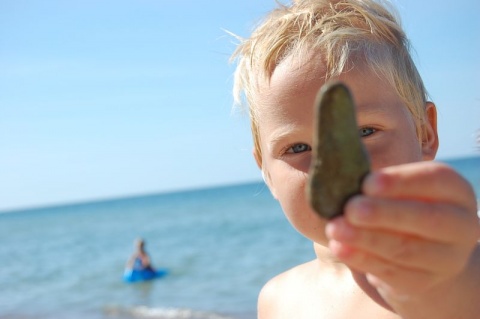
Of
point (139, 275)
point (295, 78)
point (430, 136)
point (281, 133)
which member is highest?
point (295, 78)

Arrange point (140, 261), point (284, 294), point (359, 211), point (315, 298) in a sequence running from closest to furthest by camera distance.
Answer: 1. point (359, 211)
2. point (315, 298)
3. point (284, 294)
4. point (140, 261)

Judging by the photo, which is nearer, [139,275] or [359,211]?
[359,211]

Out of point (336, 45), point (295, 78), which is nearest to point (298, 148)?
point (295, 78)

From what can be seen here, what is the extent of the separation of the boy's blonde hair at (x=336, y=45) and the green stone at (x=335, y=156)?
1.04m

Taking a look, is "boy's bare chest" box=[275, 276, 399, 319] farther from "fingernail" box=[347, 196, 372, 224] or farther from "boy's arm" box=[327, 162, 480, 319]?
"fingernail" box=[347, 196, 372, 224]

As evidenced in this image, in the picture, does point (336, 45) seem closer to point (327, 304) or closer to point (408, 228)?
point (327, 304)

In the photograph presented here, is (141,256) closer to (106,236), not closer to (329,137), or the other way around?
(329,137)

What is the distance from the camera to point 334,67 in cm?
198

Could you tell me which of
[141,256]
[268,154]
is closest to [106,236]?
[141,256]

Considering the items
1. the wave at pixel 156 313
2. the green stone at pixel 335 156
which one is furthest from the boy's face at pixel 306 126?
the wave at pixel 156 313

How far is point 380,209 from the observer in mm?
913

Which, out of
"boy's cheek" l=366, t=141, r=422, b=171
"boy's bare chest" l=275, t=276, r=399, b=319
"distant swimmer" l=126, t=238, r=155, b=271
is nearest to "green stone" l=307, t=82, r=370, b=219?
"boy's cheek" l=366, t=141, r=422, b=171

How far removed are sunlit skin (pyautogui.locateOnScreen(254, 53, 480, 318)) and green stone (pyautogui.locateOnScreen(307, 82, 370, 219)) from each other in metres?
0.03

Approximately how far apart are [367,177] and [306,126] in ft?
3.20
